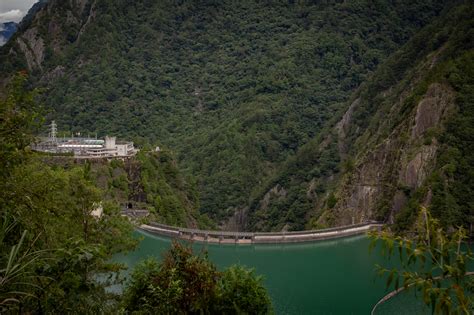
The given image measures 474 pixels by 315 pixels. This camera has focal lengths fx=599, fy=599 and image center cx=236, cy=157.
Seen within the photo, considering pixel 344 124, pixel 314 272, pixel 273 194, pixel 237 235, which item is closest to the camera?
pixel 314 272

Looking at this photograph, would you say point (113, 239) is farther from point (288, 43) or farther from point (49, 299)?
point (288, 43)

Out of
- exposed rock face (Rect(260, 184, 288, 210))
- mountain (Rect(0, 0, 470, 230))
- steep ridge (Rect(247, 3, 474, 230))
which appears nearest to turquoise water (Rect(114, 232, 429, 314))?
steep ridge (Rect(247, 3, 474, 230))

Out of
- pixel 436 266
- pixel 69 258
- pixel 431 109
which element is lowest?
pixel 69 258

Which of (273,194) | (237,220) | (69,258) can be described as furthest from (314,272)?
(237,220)

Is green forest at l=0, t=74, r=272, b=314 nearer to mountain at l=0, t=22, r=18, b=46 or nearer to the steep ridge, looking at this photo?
the steep ridge

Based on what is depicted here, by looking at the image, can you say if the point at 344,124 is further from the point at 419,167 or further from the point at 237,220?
the point at 419,167

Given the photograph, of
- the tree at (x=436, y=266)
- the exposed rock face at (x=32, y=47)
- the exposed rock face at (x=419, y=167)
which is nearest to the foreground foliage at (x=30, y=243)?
the tree at (x=436, y=266)

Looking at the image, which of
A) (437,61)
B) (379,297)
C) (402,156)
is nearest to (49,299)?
(379,297)
